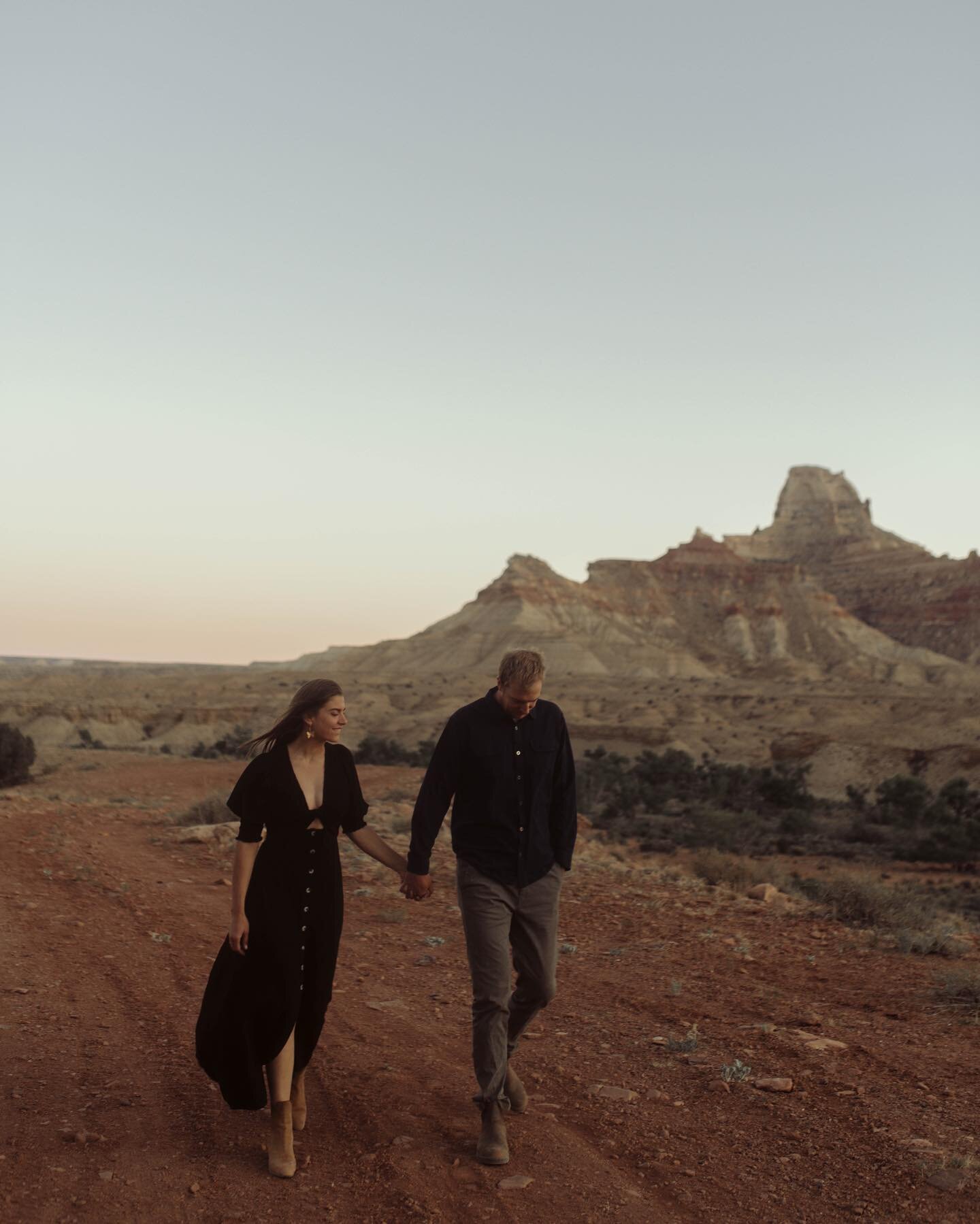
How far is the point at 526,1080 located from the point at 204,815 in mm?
11186

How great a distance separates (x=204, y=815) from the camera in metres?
15.2

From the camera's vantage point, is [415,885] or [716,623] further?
[716,623]

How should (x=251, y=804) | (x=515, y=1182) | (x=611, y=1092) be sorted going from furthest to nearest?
(x=611, y=1092), (x=251, y=804), (x=515, y=1182)

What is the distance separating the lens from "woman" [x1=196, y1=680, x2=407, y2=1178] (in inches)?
156

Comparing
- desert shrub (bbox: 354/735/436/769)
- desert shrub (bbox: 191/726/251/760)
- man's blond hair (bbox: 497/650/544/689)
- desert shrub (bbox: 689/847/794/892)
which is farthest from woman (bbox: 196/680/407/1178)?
desert shrub (bbox: 354/735/436/769)

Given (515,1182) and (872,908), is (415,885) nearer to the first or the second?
(515,1182)

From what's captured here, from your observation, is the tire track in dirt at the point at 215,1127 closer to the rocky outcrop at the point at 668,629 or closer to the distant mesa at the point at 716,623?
the distant mesa at the point at 716,623

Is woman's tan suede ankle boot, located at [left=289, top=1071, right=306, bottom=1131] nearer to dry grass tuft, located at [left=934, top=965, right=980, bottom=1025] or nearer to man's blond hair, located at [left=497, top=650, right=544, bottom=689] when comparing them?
man's blond hair, located at [left=497, top=650, right=544, bottom=689]

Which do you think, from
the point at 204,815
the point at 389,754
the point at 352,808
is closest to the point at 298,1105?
the point at 352,808

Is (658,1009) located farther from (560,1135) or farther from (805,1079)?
(560,1135)

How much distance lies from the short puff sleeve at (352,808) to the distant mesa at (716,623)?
262 feet

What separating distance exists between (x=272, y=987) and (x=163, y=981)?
9.93ft

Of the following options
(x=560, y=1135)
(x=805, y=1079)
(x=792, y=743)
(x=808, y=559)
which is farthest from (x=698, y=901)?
(x=808, y=559)

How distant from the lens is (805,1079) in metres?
4.98
